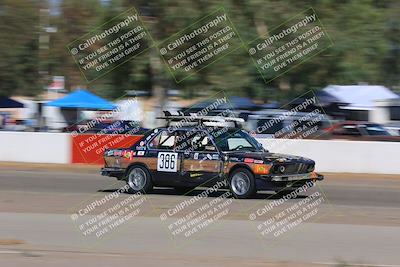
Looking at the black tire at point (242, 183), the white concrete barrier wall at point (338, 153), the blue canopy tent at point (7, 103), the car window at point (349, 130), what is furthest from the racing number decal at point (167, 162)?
the blue canopy tent at point (7, 103)

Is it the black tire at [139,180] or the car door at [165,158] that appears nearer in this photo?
the car door at [165,158]

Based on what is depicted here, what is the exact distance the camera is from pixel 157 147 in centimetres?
1488

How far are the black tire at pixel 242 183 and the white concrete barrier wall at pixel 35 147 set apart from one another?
11373mm

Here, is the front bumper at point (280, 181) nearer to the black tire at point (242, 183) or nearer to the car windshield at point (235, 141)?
the black tire at point (242, 183)

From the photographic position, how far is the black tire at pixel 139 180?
14.9 meters

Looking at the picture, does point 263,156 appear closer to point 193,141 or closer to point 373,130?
point 193,141

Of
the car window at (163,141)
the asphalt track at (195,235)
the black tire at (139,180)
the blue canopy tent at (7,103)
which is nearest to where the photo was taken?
the asphalt track at (195,235)

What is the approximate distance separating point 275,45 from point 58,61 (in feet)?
44.9

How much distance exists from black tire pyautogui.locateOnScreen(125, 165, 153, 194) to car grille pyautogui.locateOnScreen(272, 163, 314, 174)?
289 centimetres

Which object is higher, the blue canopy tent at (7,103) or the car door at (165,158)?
the blue canopy tent at (7,103)

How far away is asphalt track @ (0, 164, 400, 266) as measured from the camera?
24.8ft

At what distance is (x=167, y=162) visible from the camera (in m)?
14.7

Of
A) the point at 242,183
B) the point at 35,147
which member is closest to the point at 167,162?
the point at 242,183

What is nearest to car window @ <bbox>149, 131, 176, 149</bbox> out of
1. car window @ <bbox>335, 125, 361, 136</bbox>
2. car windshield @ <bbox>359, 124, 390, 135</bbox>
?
car window @ <bbox>335, 125, 361, 136</bbox>
